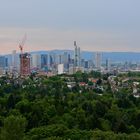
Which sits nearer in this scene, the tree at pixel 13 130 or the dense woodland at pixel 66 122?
the tree at pixel 13 130

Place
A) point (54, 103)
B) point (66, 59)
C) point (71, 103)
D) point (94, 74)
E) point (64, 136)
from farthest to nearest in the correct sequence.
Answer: point (66, 59)
point (94, 74)
point (71, 103)
point (54, 103)
point (64, 136)

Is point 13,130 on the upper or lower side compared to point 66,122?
upper

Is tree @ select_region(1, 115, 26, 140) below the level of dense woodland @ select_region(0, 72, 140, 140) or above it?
above

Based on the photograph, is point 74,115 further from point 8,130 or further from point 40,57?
point 40,57

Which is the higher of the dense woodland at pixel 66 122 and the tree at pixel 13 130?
the tree at pixel 13 130

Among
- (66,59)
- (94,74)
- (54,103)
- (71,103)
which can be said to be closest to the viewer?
(54,103)

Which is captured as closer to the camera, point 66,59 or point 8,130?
point 8,130

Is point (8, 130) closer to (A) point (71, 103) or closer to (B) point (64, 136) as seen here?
→ (B) point (64, 136)

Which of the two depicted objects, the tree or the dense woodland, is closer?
the tree

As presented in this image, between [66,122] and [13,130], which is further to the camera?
[66,122]

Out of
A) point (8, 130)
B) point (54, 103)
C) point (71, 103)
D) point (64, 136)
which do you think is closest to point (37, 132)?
point (64, 136)
